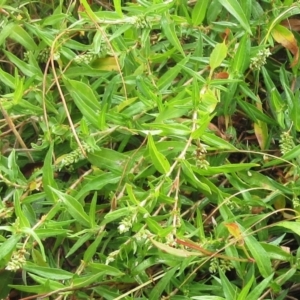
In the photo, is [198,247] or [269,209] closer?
[198,247]

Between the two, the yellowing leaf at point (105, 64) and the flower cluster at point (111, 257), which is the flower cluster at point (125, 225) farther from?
the yellowing leaf at point (105, 64)

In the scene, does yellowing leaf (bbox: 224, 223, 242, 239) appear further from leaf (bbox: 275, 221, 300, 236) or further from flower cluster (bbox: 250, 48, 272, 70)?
flower cluster (bbox: 250, 48, 272, 70)

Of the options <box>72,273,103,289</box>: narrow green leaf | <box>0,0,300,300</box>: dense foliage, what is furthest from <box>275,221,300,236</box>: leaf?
<box>72,273,103,289</box>: narrow green leaf

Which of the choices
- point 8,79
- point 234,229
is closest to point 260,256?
point 234,229

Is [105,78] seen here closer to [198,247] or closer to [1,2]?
[1,2]

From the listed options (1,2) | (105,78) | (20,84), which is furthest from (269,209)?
(1,2)

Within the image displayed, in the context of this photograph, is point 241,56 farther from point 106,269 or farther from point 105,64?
point 106,269

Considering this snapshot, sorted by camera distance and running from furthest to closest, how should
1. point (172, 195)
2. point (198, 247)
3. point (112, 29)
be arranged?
point (112, 29) → point (172, 195) → point (198, 247)
